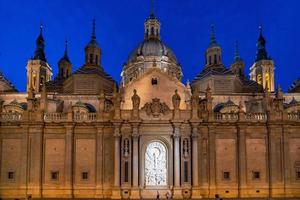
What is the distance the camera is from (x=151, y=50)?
250 ft

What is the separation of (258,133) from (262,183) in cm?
528

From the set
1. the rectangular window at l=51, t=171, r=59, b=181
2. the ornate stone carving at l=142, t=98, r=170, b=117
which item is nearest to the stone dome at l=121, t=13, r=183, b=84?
the ornate stone carving at l=142, t=98, r=170, b=117

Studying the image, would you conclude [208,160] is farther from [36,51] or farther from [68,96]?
[36,51]

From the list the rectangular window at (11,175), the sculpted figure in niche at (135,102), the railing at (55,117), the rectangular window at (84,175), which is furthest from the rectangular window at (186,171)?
the rectangular window at (11,175)

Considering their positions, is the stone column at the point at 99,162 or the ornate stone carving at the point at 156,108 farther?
the ornate stone carving at the point at 156,108

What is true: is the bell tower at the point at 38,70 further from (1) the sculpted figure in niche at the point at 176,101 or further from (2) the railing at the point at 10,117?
(1) the sculpted figure in niche at the point at 176,101

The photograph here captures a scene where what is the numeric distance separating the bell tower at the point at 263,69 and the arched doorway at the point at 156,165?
31365 mm

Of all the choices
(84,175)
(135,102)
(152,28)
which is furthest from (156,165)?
(152,28)

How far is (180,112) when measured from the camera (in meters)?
51.7

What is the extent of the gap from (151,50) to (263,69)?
1829cm

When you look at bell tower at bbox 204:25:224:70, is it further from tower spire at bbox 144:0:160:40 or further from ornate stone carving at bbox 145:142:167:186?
ornate stone carving at bbox 145:142:167:186

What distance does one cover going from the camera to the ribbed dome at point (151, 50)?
250ft

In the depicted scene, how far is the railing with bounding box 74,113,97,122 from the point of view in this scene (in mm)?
52594

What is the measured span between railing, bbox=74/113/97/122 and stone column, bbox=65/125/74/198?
123 centimetres
